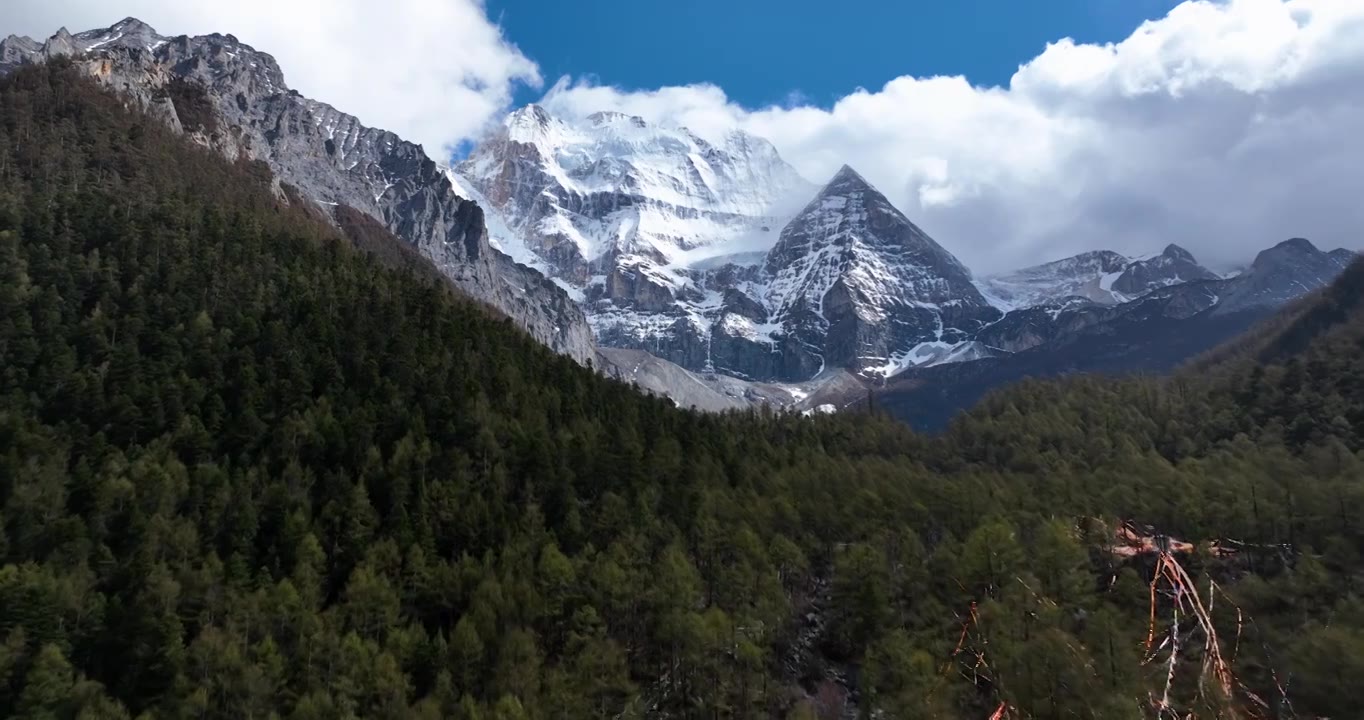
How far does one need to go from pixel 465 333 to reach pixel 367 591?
7501cm

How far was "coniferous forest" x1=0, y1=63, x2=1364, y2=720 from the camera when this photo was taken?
7519cm

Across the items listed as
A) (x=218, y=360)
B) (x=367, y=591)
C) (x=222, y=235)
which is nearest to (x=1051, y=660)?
(x=367, y=591)

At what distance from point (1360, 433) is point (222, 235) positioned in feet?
678

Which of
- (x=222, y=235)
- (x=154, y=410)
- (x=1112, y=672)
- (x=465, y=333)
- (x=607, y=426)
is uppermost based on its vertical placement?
(x=222, y=235)

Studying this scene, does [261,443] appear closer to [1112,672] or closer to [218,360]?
[218,360]

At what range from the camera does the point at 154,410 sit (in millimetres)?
109812

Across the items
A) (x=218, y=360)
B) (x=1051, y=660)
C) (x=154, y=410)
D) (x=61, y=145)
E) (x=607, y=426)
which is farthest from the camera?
(x=61, y=145)

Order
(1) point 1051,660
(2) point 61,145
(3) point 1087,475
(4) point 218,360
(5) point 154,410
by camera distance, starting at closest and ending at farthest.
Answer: (1) point 1051,660
(5) point 154,410
(4) point 218,360
(3) point 1087,475
(2) point 61,145

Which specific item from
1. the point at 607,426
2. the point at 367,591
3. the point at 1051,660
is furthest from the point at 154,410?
the point at 1051,660

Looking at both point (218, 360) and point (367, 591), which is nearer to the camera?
point (367, 591)

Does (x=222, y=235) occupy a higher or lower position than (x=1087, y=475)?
higher

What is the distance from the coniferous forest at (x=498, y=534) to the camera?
2960 inches

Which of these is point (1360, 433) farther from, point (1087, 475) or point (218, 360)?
point (218, 360)

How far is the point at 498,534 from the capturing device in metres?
106
